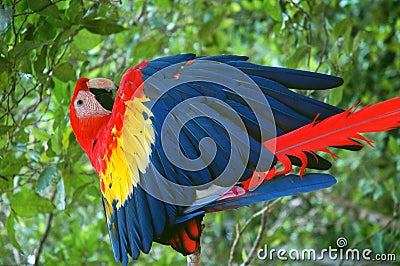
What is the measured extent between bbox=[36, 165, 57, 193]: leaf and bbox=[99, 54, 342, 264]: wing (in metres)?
0.26

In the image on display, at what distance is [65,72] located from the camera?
0.87m

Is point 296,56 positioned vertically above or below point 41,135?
above

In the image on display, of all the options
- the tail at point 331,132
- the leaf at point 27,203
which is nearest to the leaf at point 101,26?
the leaf at point 27,203

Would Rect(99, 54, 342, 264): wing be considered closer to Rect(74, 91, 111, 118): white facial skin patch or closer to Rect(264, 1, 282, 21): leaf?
Rect(74, 91, 111, 118): white facial skin patch

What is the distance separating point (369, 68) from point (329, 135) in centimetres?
132

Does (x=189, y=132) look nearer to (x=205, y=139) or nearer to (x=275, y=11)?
(x=205, y=139)

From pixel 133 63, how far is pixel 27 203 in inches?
Answer: 12.9

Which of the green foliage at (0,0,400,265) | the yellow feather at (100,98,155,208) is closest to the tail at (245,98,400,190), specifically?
the yellow feather at (100,98,155,208)

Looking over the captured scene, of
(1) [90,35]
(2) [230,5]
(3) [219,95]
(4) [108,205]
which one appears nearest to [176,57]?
(3) [219,95]

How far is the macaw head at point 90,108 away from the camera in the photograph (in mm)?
703

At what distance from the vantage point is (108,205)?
2.23 feet

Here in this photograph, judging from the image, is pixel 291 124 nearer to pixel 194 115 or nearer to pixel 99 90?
pixel 194 115

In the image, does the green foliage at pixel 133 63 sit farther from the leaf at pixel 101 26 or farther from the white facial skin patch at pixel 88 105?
the white facial skin patch at pixel 88 105

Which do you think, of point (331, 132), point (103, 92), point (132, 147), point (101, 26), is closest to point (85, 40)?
point (101, 26)
